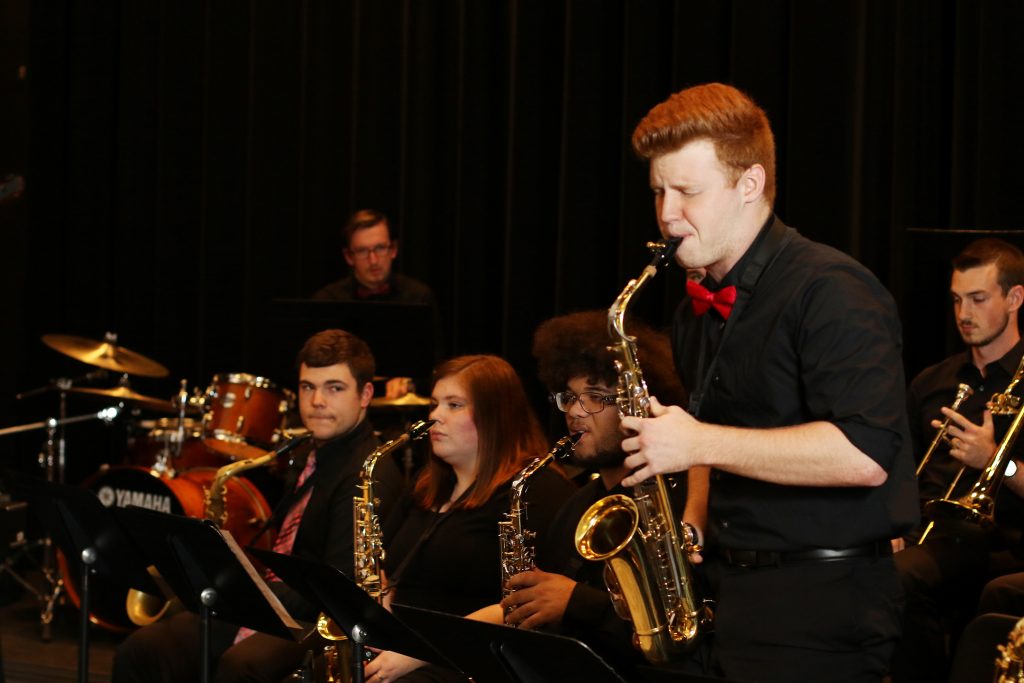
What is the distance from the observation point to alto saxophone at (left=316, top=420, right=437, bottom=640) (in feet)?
12.3

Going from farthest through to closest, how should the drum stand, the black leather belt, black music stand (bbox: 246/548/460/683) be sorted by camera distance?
the drum stand
black music stand (bbox: 246/548/460/683)
the black leather belt

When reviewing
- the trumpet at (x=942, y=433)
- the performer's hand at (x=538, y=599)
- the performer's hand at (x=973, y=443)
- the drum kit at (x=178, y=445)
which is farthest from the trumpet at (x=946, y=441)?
the drum kit at (x=178, y=445)

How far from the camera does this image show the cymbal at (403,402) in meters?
5.36

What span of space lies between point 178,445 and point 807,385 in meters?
4.03

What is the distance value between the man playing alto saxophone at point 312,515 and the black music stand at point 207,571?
1.66ft

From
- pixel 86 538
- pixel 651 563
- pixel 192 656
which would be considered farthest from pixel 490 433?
pixel 192 656

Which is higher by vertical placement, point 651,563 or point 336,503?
point 651,563

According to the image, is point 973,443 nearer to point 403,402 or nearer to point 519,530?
point 519,530

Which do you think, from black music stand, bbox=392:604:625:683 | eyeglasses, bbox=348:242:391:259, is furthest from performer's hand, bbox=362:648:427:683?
eyeglasses, bbox=348:242:391:259

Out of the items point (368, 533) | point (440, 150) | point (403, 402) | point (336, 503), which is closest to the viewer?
point (368, 533)

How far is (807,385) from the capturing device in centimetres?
236

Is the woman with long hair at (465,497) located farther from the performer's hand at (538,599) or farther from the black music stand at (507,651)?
the black music stand at (507,651)

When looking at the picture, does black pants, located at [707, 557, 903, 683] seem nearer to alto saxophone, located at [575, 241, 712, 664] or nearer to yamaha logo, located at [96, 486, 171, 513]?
alto saxophone, located at [575, 241, 712, 664]

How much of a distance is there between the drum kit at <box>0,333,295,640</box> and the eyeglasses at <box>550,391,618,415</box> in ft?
7.58
